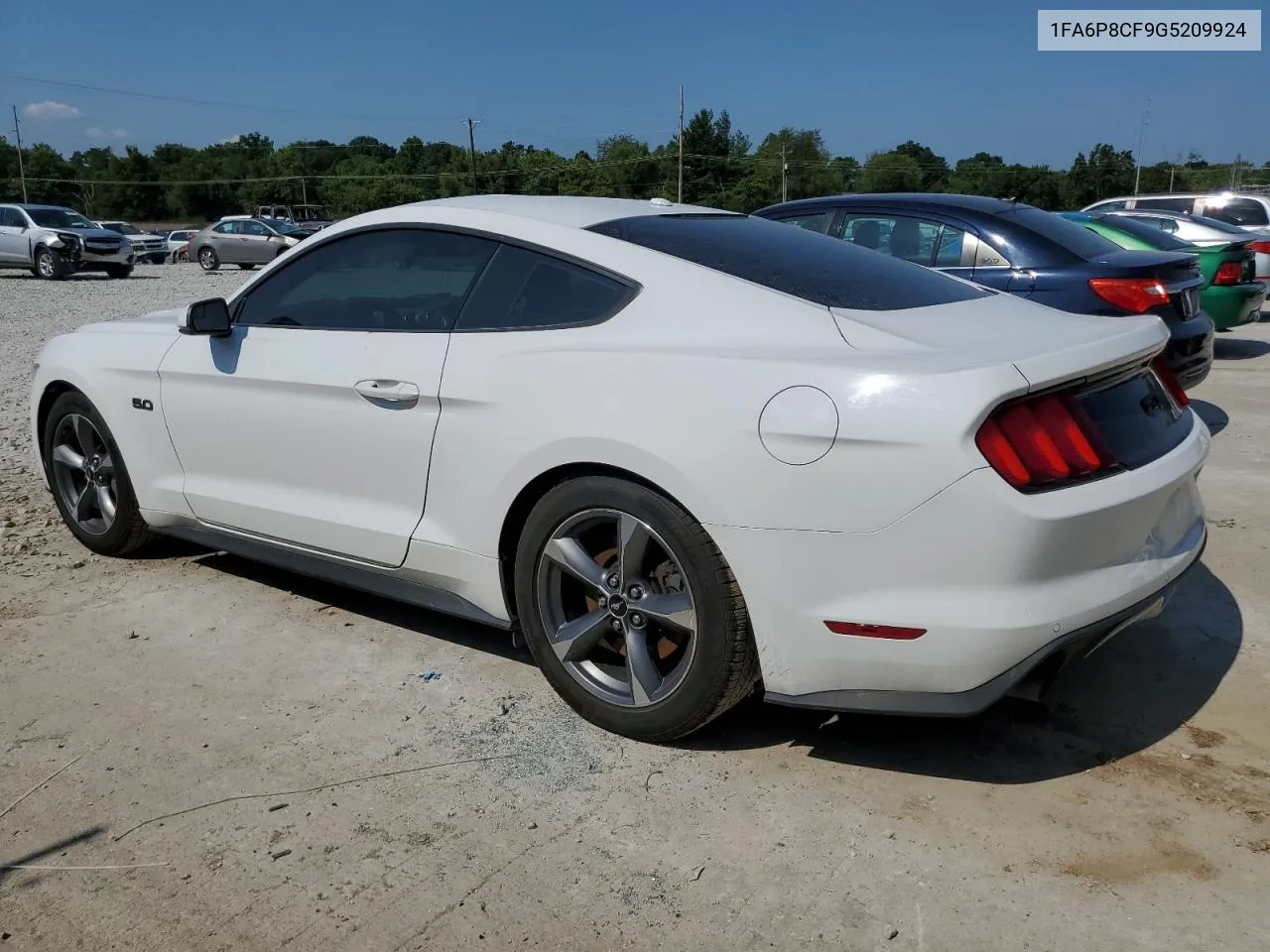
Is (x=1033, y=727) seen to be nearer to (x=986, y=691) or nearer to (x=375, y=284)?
(x=986, y=691)

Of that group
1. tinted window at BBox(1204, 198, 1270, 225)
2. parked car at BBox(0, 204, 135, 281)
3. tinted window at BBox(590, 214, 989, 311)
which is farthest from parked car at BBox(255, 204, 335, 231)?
tinted window at BBox(590, 214, 989, 311)

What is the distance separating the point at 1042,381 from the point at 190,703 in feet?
8.77

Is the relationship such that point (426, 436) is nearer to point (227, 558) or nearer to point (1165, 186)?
point (227, 558)

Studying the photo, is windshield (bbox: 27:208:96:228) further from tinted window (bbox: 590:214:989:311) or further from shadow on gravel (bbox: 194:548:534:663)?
tinted window (bbox: 590:214:989:311)

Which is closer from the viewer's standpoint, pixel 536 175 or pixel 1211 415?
pixel 1211 415

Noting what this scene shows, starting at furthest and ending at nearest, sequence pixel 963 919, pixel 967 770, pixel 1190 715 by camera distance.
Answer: pixel 1190 715 < pixel 967 770 < pixel 963 919

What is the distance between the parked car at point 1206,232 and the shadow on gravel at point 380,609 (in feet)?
→ 33.1

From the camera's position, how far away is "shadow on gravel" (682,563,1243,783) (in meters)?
3.02

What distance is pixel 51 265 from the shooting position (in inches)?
945

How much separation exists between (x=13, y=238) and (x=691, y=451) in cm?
2566

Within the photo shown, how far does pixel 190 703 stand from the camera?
345cm

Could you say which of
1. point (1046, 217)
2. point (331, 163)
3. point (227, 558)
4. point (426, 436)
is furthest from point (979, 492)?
point (331, 163)

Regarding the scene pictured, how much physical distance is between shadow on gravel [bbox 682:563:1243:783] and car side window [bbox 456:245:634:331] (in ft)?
4.20

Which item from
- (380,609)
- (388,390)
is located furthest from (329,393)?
(380,609)
